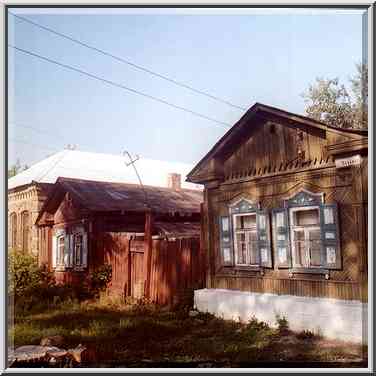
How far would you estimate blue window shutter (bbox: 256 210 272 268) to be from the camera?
6.90m

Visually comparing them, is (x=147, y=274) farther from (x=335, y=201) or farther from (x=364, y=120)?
(x=364, y=120)

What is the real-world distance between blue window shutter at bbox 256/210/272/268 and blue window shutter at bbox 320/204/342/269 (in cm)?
79

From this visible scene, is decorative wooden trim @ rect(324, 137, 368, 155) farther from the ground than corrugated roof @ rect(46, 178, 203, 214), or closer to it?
farther from the ground

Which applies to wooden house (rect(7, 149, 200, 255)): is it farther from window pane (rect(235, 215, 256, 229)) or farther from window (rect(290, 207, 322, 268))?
window (rect(290, 207, 322, 268))

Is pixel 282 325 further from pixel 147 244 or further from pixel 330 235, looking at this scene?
pixel 147 244

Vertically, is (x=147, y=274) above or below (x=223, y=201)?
below

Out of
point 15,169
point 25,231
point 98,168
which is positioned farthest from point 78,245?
point 15,169

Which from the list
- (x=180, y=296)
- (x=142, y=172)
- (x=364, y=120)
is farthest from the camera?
(x=180, y=296)

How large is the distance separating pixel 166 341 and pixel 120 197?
6.11 feet

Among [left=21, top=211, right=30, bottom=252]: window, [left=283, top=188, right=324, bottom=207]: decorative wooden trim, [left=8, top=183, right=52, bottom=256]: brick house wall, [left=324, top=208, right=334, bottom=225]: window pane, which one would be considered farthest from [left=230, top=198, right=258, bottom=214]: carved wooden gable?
[left=21, top=211, right=30, bottom=252]: window

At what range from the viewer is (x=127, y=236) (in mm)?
6957

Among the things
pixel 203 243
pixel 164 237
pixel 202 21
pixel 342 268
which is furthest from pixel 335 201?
pixel 202 21

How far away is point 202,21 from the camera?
6.23 m

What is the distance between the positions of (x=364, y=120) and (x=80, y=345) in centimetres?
421
